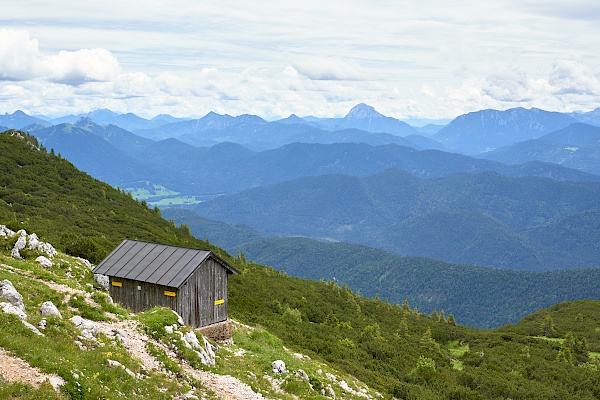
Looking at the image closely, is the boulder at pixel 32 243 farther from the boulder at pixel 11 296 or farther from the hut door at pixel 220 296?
the boulder at pixel 11 296

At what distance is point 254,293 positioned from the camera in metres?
62.8

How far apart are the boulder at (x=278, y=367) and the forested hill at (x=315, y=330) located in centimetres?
28

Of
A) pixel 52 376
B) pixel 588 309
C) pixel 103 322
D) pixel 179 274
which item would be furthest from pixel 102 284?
pixel 588 309

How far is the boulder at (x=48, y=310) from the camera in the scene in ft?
64.0

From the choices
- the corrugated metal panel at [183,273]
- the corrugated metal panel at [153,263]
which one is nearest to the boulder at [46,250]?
the corrugated metal panel at [153,263]

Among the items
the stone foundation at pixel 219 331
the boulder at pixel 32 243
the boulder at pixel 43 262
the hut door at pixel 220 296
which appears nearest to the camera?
the stone foundation at pixel 219 331

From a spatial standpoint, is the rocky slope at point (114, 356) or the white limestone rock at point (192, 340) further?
the white limestone rock at point (192, 340)

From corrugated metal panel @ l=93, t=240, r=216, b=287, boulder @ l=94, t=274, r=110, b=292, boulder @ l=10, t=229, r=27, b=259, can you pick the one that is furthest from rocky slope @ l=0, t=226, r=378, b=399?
boulder @ l=10, t=229, r=27, b=259

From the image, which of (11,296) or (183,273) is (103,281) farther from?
(11,296)

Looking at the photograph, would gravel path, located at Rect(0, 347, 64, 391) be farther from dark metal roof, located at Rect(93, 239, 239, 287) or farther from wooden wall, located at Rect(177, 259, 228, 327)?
wooden wall, located at Rect(177, 259, 228, 327)

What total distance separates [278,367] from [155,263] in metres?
8.77

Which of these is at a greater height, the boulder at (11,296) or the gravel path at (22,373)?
the boulder at (11,296)

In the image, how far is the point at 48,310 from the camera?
Answer: 19594mm

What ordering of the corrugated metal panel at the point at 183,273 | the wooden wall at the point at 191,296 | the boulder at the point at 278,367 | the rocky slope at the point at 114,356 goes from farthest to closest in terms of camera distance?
1. the wooden wall at the point at 191,296
2. the corrugated metal panel at the point at 183,273
3. the boulder at the point at 278,367
4. the rocky slope at the point at 114,356
